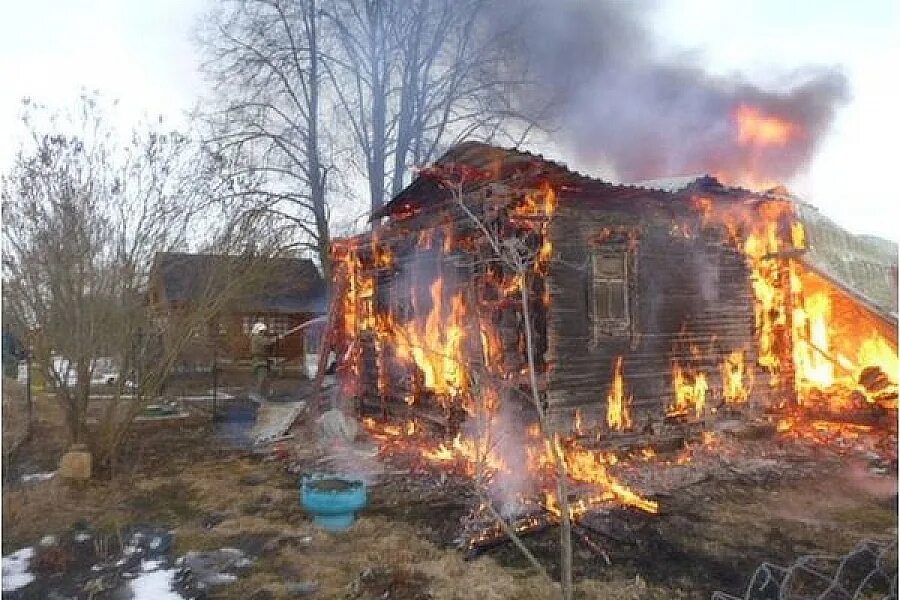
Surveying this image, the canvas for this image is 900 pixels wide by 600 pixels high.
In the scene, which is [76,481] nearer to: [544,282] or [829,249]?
[544,282]

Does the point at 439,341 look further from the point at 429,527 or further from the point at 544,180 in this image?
the point at 429,527

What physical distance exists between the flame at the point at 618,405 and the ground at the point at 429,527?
1567 mm

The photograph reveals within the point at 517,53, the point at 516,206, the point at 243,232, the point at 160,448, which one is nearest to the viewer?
the point at 516,206

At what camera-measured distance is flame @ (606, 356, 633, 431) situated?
1060 centimetres

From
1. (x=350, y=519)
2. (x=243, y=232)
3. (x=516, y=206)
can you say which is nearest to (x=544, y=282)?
(x=516, y=206)

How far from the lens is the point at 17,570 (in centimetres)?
676

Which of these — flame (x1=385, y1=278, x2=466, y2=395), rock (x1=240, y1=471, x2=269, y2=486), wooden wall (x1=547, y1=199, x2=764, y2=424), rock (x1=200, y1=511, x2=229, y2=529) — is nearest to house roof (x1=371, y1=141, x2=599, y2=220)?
wooden wall (x1=547, y1=199, x2=764, y2=424)

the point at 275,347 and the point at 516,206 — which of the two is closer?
the point at 516,206

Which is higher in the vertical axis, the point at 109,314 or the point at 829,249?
the point at 829,249

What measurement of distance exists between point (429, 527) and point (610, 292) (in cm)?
500

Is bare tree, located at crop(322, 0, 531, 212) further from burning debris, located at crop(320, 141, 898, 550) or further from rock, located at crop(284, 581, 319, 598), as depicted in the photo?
rock, located at crop(284, 581, 319, 598)

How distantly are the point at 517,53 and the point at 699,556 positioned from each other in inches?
724

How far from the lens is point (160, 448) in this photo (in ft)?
41.9

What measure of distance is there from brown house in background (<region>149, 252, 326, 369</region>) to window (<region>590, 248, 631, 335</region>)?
272 inches
